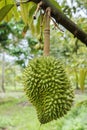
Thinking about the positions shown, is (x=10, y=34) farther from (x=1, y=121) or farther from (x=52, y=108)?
(x=52, y=108)

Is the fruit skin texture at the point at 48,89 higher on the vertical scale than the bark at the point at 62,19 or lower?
lower

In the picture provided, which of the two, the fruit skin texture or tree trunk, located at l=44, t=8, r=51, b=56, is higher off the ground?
tree trunk, located at l=44, t=8, r=51, b=56

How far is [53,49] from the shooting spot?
1788 cm

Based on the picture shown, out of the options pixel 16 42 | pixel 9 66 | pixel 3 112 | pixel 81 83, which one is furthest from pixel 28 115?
pixel 9 66

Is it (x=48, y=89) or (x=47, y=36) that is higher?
(x=47, y=36)

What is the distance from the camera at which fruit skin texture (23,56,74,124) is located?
789 millimetres

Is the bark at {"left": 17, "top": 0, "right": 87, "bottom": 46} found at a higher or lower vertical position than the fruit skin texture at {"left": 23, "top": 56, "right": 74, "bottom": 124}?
higher

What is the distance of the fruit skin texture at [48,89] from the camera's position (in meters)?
0.79

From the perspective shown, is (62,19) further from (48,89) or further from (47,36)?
(48,89)

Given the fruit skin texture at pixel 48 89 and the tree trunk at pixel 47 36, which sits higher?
the tree trunk at pixel 47 36

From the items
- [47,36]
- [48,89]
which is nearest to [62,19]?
[47,36]

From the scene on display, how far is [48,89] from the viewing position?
2.61 feet

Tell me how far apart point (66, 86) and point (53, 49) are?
17.1 metres

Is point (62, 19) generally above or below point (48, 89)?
above
